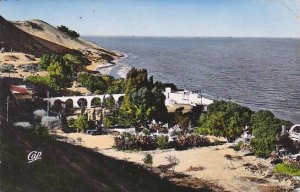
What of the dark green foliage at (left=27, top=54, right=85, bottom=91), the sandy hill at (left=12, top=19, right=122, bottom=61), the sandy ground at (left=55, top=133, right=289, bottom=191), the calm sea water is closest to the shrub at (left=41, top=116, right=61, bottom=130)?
the sandy ground at (left=55, top=133, right=289, bottom=191)

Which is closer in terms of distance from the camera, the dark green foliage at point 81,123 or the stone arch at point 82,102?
the dark green foliage at point 81,123

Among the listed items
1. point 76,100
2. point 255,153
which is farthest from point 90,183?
point 255,153

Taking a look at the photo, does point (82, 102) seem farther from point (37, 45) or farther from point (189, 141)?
point (189, 141)

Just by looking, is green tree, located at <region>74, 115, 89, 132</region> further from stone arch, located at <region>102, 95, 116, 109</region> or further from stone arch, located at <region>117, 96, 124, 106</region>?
stone arch, located at <region>117, 96, 124, 106</region>

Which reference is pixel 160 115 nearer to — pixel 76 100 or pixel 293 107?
pixel 76 100

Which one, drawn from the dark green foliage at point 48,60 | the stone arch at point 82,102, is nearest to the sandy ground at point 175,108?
the stone arch at point 82,102

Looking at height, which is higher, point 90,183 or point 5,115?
point 5,115

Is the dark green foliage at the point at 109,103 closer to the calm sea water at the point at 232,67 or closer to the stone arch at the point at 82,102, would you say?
the stone arch at the point at 82,102
